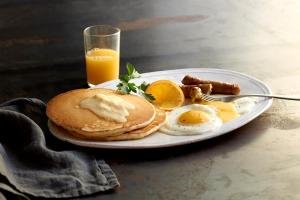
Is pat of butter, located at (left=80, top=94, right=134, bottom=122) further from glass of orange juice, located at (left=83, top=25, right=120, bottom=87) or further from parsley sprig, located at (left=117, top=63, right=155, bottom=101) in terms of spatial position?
glass of orange juice, located at (left=83, top=25, right=120, bottom=87)

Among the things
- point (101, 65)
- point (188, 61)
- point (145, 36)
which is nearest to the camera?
point (101, 65)

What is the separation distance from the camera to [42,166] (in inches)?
51.8

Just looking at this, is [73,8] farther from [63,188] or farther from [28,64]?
[63,188]

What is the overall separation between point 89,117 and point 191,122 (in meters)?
0.26

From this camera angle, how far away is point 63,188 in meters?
1.24

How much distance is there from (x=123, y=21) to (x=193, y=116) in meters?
1.09

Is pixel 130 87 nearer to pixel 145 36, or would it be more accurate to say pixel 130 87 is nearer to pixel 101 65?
pixel 101 65

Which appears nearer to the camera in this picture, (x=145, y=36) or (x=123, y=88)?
(x=123, y=88)

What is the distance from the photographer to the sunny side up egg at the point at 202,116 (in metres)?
1.45

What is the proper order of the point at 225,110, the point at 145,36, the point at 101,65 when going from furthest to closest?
the point at 145,36, the point at 101,65, the point at 225,110

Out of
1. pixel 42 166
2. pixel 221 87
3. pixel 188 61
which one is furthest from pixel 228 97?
pixel 42 166

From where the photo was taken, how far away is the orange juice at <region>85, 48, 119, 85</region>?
1.82 meters

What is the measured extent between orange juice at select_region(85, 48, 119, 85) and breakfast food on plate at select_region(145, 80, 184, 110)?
0.22 meters

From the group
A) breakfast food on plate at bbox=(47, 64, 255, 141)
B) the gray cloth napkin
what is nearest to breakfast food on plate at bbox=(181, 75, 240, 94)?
breakfast food on plate at bbox=(47, 64, 255, 141)
